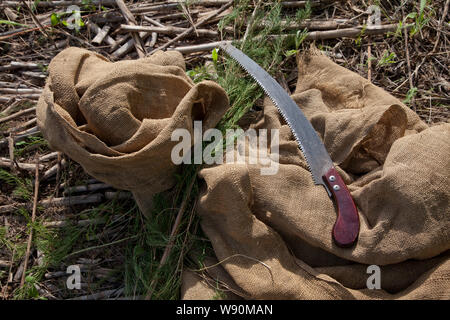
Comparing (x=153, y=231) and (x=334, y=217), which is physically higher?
(x=334, y=217)

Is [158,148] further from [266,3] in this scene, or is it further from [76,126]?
[266,3]

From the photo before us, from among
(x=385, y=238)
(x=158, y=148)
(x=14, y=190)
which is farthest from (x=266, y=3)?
(x=14, y=190)

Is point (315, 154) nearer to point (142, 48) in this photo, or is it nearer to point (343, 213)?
point (343, 213)

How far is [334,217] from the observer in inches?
84.3

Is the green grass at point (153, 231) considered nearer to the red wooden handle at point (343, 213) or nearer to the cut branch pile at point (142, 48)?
the cut branch pile at point (142, 48)

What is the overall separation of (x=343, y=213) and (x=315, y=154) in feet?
Answer: 1.22

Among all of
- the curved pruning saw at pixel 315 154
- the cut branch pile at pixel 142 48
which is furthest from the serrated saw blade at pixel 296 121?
the cut branch pile at pixel 142 48

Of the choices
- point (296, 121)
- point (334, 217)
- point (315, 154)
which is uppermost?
point (296, 121)

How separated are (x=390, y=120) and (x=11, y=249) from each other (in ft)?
7.82

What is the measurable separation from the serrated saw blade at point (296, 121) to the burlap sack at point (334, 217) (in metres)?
0.06

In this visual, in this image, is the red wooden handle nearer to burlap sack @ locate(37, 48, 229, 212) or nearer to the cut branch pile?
burlap sack @ locate(37, 48, 229, 212)

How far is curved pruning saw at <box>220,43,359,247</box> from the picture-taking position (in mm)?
2074

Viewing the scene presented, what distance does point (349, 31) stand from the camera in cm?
296

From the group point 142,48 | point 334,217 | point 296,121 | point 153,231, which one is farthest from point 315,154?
point 142,48
